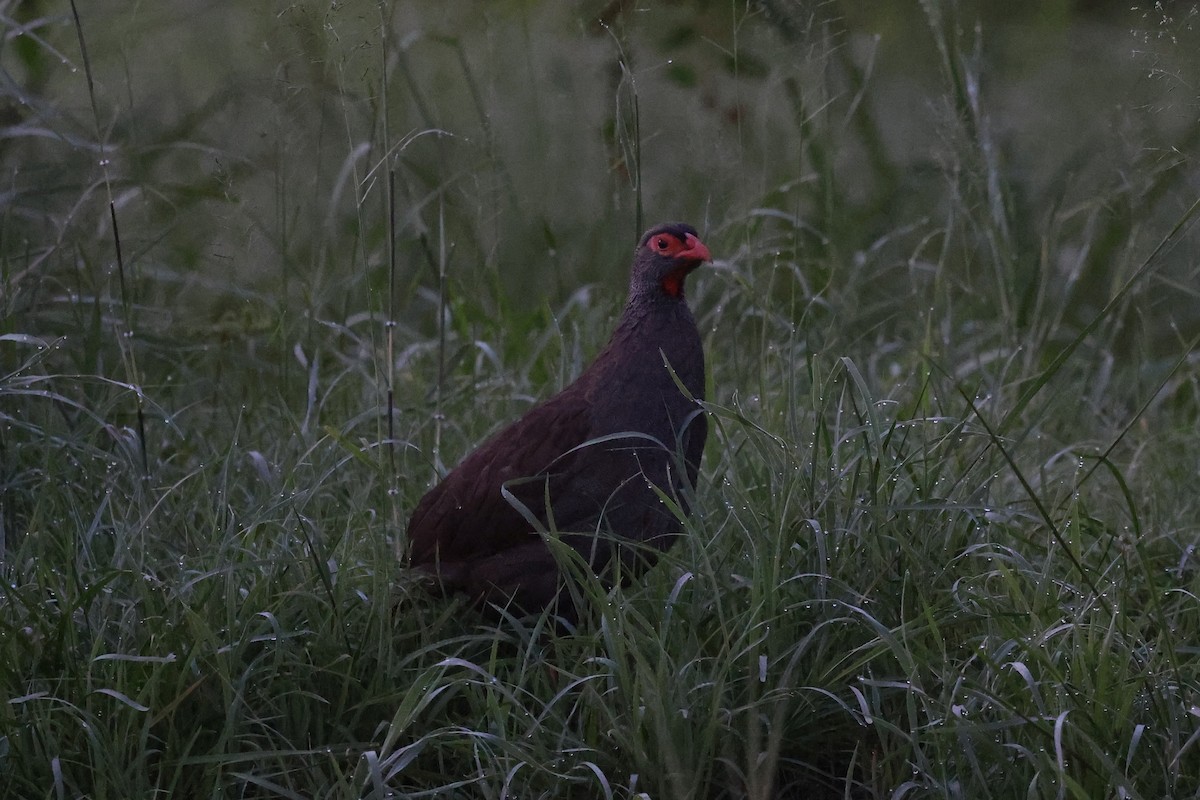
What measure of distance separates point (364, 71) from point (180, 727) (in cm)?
133

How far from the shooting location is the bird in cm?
291

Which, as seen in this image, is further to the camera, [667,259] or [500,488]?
[667,259]

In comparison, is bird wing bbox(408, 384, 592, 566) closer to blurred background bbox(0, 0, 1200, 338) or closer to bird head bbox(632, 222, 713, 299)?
bird head bbox(632, 222, 713, 299)

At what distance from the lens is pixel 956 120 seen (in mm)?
3551

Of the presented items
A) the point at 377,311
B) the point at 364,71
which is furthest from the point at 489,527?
the point at 377,311

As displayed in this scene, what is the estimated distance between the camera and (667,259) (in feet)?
10.3

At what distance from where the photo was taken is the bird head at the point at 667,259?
3.12m

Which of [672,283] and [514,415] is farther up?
[672,283]

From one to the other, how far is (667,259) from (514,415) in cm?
101

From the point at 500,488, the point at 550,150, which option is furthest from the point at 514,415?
the point at 550,150

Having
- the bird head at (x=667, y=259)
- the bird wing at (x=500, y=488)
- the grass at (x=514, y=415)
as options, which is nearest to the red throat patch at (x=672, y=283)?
the bird head at (x=667, y=259)

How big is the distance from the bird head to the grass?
156 mm

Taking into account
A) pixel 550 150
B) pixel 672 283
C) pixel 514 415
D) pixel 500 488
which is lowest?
pixel 514 415

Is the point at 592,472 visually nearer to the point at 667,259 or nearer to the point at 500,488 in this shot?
the point at 500,488
